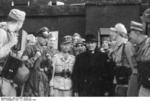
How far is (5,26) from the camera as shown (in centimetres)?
696

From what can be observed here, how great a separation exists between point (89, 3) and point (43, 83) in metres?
7.18

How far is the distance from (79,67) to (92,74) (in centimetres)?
22

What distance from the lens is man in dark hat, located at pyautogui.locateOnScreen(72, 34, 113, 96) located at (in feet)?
22.3

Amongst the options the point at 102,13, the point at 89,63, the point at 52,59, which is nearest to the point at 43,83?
the point at 52,59

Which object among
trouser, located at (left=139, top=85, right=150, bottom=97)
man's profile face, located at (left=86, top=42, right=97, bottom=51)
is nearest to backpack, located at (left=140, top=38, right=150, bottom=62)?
trouser, located at (left=139, top=85, right=150, bottom=97)

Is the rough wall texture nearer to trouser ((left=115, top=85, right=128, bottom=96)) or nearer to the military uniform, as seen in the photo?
the military uniform

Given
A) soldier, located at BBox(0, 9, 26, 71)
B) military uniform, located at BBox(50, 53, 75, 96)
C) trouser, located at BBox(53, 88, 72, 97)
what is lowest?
trouser, located at BBox(53, 88, 72, 97)

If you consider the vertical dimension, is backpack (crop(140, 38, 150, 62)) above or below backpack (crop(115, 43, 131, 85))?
above

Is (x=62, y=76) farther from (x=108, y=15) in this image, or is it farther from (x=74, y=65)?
(x=108, y=15)

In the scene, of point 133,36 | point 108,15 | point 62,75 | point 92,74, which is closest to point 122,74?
point 92,74

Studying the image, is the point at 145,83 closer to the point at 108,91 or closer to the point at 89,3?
the point at 108,91

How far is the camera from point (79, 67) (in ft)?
22.7

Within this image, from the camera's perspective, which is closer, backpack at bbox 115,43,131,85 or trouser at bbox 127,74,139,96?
trouser at bbox 127,74,139,96

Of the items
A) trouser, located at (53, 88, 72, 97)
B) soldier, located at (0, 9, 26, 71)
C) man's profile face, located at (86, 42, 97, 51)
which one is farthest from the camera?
trouser, located at (53, 88, 72, 97)
